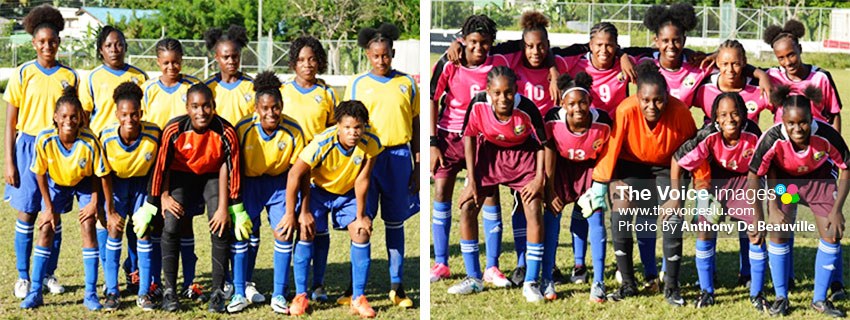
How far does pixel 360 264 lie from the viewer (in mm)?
5453

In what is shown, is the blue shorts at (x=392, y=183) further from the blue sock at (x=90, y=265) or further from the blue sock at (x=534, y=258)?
the blue sock at (x=90, y=265)

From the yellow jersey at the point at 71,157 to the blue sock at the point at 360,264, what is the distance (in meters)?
1.43

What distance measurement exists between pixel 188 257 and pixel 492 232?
189 cm

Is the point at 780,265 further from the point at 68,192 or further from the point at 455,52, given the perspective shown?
the point at 68,192

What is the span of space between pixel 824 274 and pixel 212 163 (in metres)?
3.41

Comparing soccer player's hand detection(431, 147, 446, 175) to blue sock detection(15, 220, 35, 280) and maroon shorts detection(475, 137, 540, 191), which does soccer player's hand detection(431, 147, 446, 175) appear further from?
blue sock detection(15, 220, 35, 280)

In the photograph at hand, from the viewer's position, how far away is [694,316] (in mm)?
5336

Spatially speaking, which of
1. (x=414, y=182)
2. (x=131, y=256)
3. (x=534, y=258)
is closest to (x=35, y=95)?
(x=131, y=256)

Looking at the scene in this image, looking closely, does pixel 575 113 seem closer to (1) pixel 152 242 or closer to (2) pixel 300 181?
(2) pixel 300 181

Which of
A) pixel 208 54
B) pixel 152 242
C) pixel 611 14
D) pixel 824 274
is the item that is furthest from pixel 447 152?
pixel 611 14

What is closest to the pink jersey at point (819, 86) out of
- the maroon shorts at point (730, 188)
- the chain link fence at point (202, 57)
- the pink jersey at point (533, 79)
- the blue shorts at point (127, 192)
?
the maroon shorts at point (730, 188)

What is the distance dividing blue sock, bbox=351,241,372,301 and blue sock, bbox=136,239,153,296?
1148 mm

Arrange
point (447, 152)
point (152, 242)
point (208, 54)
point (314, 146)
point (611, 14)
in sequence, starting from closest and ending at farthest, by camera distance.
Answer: point (314, 146)
point (152, 242)
point (447, 152)
point (208, 54)
point (611, 14)

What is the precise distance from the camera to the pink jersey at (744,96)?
5537mm
